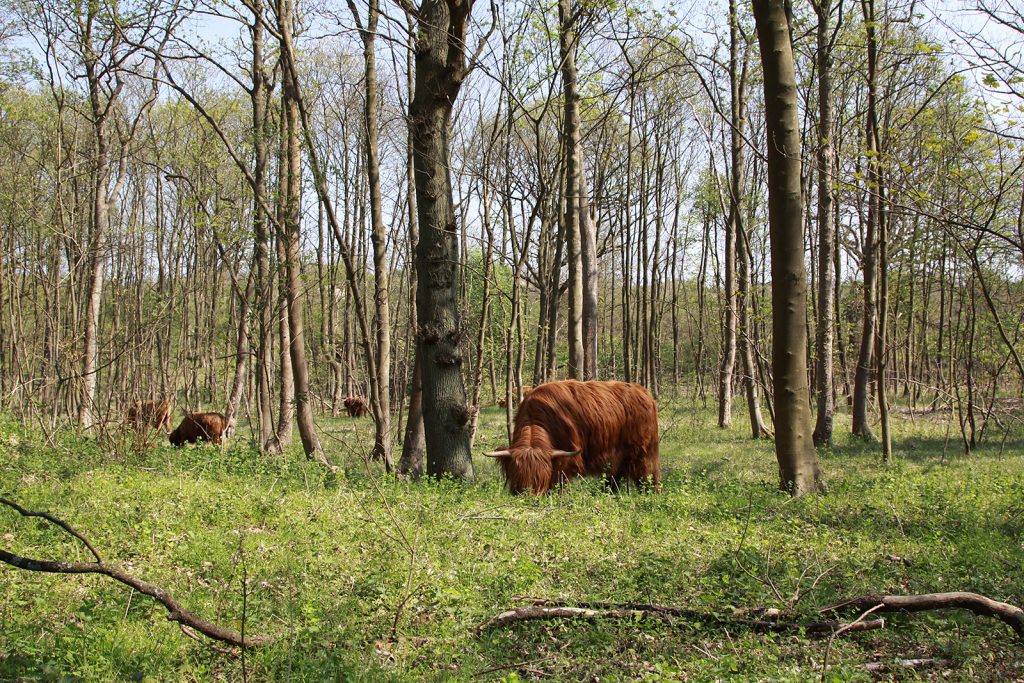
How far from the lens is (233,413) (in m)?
16.3

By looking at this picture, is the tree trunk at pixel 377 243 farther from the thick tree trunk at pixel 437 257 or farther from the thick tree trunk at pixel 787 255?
the thick tree trunk at pixel 787 255

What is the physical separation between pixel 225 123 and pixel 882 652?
27.0m

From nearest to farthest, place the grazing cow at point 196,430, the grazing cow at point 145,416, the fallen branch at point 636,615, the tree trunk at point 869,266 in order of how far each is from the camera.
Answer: the fallen branch at point 636,615, the grazing cow at point 145,416, the tree trunk at point 869,266, the grazing cow at point 196,430

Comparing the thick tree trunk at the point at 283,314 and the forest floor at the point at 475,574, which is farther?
the thick tree trunk at the point at 283,314

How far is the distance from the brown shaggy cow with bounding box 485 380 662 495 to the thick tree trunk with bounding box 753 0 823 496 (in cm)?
201

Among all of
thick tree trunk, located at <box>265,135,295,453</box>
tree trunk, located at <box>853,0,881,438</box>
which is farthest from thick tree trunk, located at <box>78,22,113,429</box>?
tree trunk, located at <box>853,0,881,438</box>

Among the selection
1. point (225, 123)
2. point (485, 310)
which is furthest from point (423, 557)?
point (225, 123)

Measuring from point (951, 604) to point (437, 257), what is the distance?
237 inches

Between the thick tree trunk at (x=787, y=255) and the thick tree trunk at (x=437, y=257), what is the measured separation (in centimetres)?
355

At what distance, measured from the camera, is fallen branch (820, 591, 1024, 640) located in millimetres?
4066

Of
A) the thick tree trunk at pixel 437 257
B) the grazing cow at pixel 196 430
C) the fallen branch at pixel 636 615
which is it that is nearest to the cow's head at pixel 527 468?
the thick tree trunk at pixel 437 257

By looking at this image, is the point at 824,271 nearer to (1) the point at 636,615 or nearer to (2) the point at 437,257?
(2) the point at 437,257

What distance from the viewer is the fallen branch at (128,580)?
9.96 ft

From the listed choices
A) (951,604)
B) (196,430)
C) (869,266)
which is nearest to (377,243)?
(196,430)
